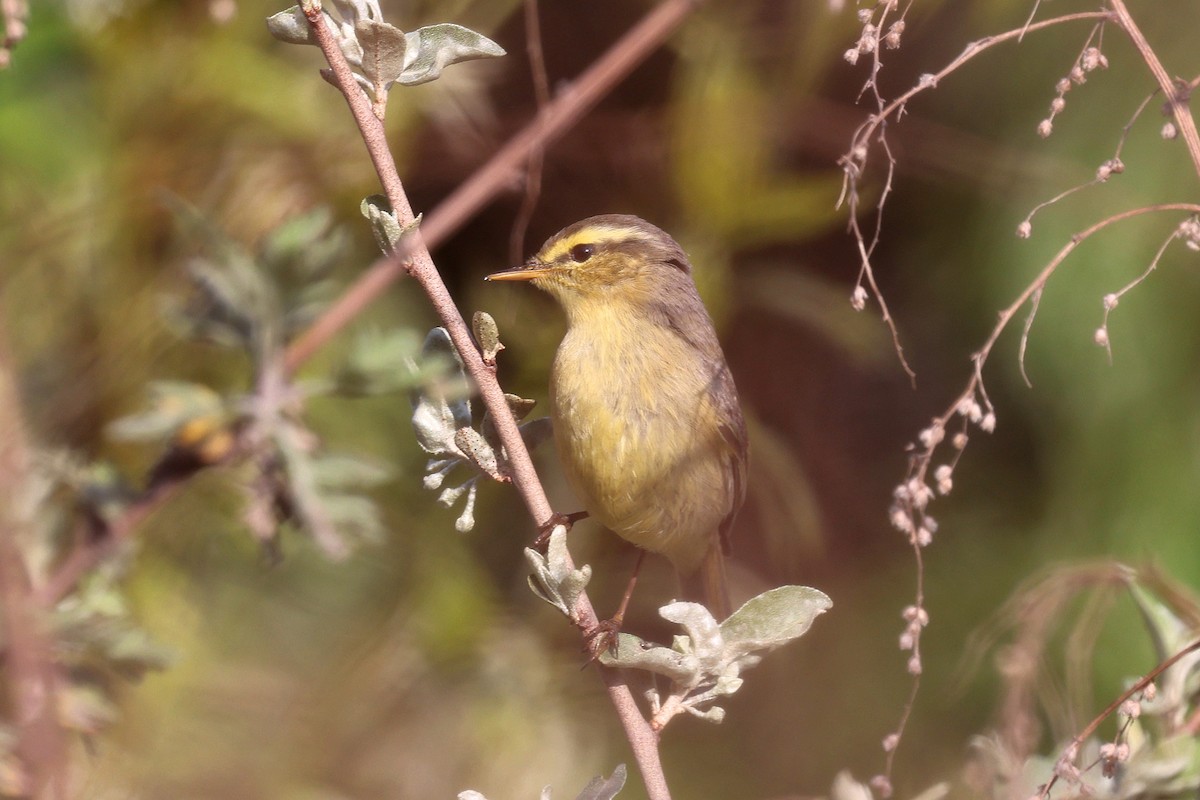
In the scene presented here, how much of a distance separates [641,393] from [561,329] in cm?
62

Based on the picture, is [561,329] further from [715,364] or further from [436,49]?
[436,49]

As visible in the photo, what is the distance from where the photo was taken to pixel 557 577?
52.3 inches

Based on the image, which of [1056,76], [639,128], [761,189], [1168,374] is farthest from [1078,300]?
[639,128]

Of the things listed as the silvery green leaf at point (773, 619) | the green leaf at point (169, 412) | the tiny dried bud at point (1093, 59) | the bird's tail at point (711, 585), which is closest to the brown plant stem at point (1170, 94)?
the tiny dried bud at point (1093, 59)

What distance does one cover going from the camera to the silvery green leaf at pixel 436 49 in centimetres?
137

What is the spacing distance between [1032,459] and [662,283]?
0.97m

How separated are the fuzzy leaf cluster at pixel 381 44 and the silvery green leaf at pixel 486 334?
10.3 inches

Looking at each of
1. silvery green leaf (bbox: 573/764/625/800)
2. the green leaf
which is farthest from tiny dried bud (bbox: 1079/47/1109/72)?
the green leaf

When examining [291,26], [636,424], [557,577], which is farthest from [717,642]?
[636,424]

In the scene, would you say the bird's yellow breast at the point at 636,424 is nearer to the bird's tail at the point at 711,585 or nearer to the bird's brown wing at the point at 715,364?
the bird's brown wing at the point at 715,364

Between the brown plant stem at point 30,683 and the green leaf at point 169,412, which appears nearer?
the brown plant stem at point 30,683

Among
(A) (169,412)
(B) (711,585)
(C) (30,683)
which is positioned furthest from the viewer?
(B) (711,585)

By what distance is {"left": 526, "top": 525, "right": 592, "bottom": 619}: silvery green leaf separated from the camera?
1313 mm

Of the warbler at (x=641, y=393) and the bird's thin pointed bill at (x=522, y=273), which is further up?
the bird's thin pointed bill at (x=522, y=273)
